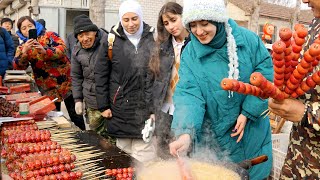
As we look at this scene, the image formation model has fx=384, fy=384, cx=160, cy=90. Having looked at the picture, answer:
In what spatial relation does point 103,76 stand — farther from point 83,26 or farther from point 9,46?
point 9,46

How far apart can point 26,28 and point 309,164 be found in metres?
5.24

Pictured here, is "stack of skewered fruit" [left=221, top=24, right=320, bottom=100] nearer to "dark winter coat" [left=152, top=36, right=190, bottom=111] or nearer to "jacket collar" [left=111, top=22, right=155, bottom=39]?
"dark winter coat" [left=152, top=36, right=190, bottom=111]

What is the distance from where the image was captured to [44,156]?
279 cm

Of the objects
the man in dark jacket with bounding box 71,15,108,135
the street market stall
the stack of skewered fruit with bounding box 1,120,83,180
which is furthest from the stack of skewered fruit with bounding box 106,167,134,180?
the man in dark jacket with bounding box 71,15,108,135

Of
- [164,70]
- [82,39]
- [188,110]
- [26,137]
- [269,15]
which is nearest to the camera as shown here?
[188,110]

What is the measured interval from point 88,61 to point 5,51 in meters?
2.73

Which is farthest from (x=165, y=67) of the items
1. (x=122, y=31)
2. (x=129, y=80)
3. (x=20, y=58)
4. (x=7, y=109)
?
(x=20, y=58)

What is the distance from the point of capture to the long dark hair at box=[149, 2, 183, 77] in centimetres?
364

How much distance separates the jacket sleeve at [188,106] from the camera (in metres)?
2.46

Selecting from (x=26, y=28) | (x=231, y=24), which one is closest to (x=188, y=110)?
(x=231, y=24)

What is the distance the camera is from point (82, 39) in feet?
Answer: 16.1

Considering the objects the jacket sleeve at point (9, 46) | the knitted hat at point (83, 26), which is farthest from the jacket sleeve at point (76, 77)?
the jacket sleeve at point (9, 46)

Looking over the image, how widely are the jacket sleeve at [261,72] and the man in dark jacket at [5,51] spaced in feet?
17.3

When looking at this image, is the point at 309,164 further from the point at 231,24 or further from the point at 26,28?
the point at 26,28
